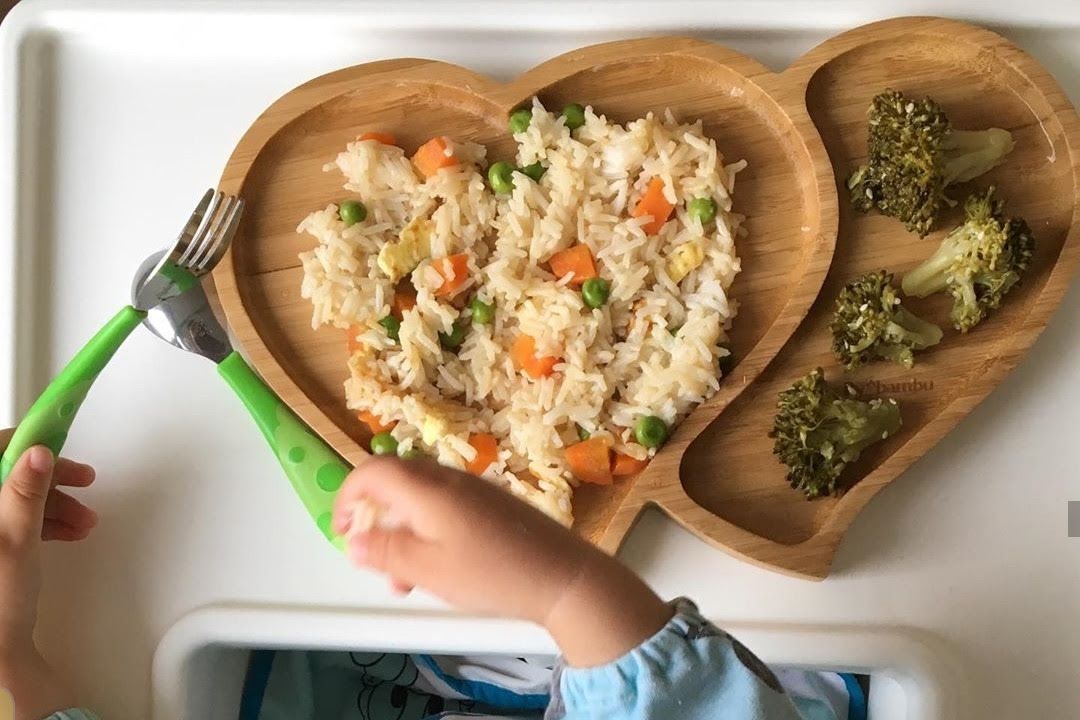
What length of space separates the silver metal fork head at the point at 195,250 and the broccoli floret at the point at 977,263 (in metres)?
0.68

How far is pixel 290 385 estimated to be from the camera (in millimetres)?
1024

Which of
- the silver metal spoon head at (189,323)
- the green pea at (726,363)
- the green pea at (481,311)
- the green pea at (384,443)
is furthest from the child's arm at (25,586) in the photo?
the green pea at (726,363)

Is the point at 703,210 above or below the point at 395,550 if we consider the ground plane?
above

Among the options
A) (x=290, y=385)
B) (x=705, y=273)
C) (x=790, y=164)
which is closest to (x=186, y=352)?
(x=290, y=385)

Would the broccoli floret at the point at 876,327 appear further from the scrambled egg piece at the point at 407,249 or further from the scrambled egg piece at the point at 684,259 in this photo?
the scrambled egg piece at the point at 407,249

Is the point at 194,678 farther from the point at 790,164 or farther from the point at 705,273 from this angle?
the point at 790,164

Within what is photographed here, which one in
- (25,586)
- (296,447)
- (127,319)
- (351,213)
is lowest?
(25,586)

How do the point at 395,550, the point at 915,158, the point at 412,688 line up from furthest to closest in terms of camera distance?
the point at 412,688
the point at 915,158
the point at 395,550

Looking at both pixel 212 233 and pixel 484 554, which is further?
pixel 212 233

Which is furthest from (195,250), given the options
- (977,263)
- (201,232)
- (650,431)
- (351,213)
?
(977,263)

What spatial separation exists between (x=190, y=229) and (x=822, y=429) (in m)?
0.65

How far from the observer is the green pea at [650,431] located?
984 millimetres

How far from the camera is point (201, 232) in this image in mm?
996

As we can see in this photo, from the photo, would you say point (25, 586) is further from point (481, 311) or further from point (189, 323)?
point (481, 311)
